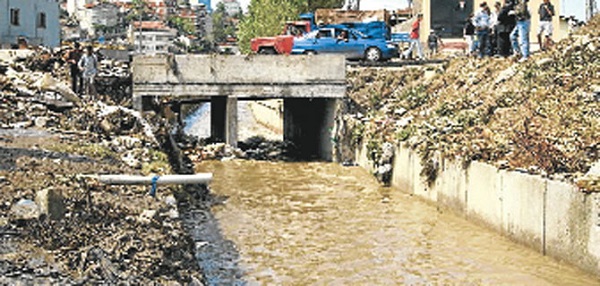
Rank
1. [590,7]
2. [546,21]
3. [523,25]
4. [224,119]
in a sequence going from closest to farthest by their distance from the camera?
[523,25]
[546,21]
[590,7]
[224,119]

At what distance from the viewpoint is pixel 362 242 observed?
42.9 ft

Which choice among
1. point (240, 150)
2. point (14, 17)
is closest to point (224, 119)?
point (240, 150)

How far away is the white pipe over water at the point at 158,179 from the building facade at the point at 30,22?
34579 mm

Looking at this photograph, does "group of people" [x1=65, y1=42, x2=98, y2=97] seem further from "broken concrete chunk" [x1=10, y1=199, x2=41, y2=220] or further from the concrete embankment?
"broken concrete chunk" [x1=10, y1=199, x2=41, y2=220]

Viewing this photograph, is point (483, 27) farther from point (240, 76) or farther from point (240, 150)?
point (240, 150)

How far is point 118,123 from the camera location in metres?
17.0

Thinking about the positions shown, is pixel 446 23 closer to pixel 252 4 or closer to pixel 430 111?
pixel 252 4

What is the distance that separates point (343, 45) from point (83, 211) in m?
21.4

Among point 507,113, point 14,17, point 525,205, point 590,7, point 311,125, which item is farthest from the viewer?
point 14,17

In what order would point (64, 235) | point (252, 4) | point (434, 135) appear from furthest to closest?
point (252, 4)
point (434, 135)
point (64, 235)

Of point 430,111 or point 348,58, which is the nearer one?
point 430,111

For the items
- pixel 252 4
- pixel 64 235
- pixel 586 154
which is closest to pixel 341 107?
pixel 586 154

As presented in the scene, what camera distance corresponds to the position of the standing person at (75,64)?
2170 centimetres

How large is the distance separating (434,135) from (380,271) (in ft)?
20.3
